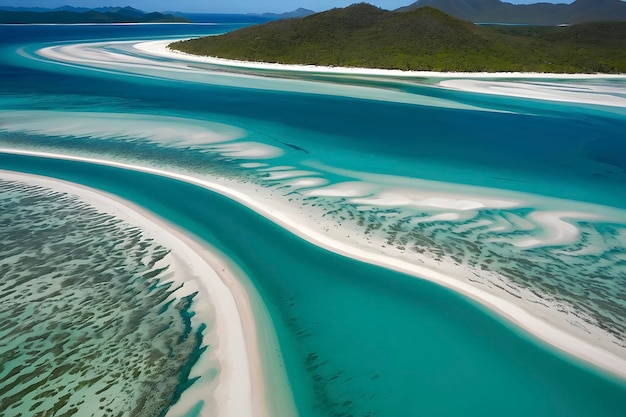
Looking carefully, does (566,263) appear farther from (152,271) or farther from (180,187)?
(180,187)

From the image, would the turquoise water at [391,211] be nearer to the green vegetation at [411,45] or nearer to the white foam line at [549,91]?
the white foam line at [549,91]

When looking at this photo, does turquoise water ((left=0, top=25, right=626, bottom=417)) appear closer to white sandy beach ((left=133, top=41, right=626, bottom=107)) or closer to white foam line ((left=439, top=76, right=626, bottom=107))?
white foam line ((left=439, top=76, right=626, bottom=107))

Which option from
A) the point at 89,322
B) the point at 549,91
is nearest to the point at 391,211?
the point at 89,322

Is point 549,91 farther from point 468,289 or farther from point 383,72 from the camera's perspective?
point 468,289

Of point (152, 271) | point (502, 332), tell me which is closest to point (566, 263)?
point (502, 332)

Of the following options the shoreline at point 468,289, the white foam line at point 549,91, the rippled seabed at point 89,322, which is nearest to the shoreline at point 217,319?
the rippled seabed at point 89,322
